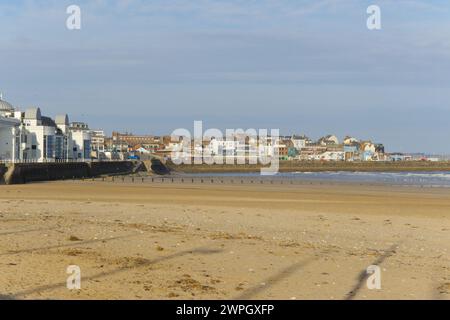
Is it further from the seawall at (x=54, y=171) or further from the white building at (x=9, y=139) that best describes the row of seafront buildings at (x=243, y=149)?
the white building at (x=9, y=139)

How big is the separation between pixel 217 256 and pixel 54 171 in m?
45.8

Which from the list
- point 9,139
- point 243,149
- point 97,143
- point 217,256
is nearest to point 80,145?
point 9,139

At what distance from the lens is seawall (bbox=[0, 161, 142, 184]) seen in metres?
45.2

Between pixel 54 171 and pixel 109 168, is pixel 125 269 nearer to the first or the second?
A: pixel 54 171

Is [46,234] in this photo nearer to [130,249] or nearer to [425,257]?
[130,249]

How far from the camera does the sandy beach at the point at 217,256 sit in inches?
330

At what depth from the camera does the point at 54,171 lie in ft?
178

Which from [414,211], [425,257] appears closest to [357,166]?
[414,211]

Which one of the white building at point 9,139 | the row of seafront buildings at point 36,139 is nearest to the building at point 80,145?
the row of seafront buildings at point 36,139

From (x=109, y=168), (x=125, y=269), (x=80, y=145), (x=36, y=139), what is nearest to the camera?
(x=125, y=269)

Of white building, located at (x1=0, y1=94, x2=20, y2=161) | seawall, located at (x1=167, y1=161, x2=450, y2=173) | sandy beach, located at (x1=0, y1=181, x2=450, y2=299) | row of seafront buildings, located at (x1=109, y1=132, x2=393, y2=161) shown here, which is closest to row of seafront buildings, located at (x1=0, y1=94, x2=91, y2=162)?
white building, located at (x1=0, y1=94, x2=20, y2=161)

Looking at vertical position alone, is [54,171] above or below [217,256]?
above

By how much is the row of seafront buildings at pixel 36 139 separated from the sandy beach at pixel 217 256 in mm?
42804
